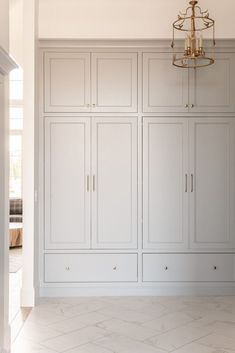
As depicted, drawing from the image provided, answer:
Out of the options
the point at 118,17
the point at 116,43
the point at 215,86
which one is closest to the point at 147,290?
the point at 215,86

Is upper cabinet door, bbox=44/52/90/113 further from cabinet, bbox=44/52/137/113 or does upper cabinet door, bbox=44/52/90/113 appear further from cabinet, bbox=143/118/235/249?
cabinet, bbox=143/118/235/249

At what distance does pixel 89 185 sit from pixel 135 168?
51 cm

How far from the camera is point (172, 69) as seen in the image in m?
4.71

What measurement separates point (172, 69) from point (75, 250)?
6.98 ft

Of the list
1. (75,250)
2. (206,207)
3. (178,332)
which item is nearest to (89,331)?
(178,332)

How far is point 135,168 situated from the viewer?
4707 mm

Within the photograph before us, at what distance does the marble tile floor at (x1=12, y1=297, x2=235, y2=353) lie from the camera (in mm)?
3262

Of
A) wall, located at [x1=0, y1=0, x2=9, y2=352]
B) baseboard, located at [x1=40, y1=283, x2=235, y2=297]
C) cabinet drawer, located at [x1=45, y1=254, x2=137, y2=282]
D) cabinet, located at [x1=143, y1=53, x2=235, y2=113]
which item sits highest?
cabinet, located at [x1=143, y1=53, x2=235, y2=113]

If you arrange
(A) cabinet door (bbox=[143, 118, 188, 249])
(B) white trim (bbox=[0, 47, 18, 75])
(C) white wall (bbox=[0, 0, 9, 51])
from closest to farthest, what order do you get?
1. (B) white trim (bbox=[0, 47, 18, 75])
2. (C) white wall (bbox=[0, 0, 9, 51])
3. (A) cabinet door (bbox=[143, 118, 188, 249])

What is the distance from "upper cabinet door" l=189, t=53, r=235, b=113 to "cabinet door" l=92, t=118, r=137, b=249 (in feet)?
2.35

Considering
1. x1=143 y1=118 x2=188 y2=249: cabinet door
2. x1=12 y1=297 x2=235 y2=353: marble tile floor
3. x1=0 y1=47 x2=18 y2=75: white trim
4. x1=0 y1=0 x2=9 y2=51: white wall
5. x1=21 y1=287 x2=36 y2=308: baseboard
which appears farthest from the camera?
x1=143 y1=118 x2=188 y2=249: cabinet door

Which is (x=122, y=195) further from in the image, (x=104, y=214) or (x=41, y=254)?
(x=41, y=254)

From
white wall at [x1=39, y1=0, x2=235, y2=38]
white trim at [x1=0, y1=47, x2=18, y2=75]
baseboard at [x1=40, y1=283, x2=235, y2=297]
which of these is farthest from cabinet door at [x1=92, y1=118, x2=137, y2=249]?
white trim at [x1=0, y1=47, x2=18, y2=75]

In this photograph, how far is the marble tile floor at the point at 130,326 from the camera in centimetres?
326
